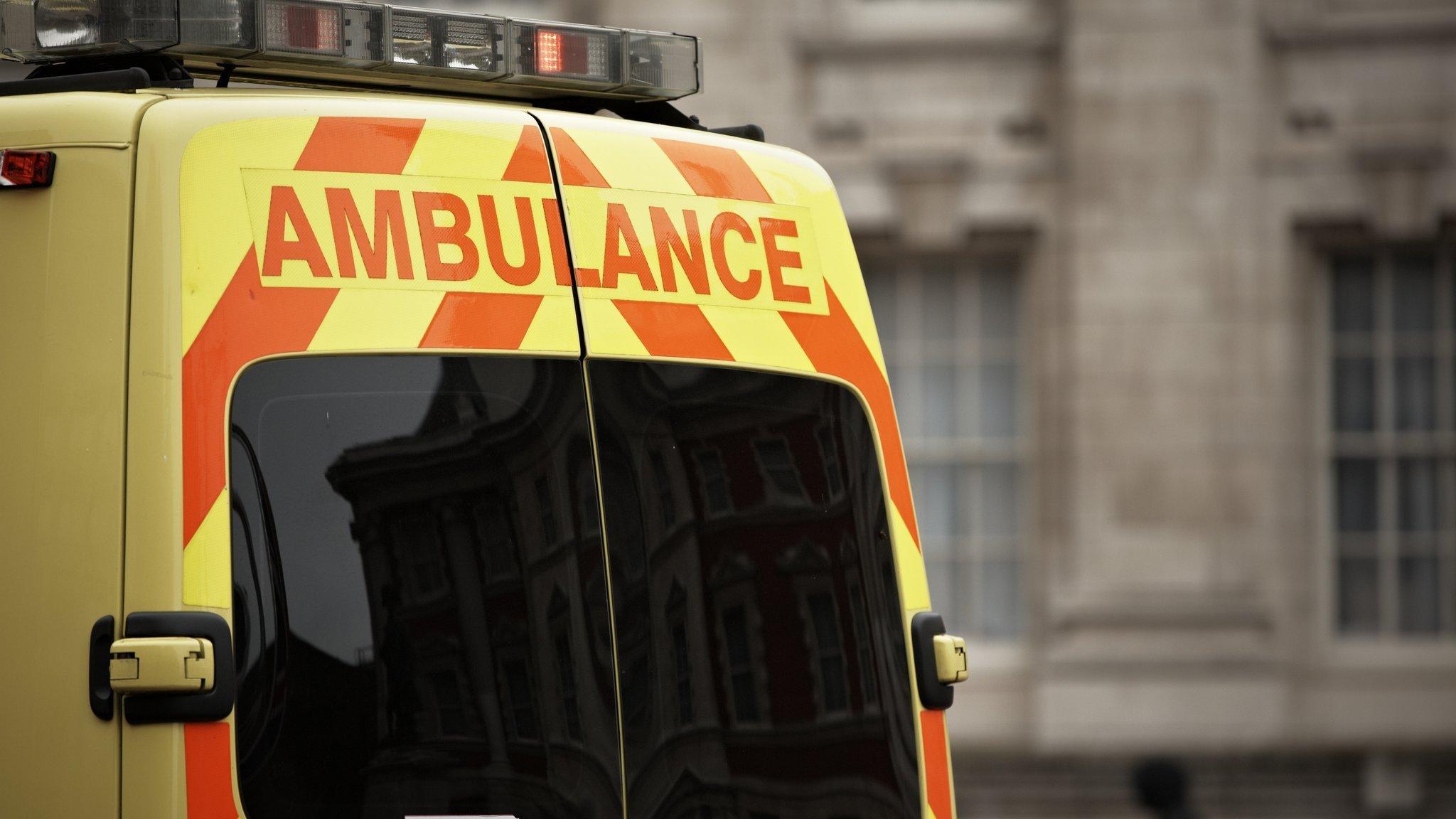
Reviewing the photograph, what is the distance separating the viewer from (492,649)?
9.11 ft

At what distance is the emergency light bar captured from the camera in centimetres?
302

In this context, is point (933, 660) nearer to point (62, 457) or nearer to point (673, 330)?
point (673, 330)

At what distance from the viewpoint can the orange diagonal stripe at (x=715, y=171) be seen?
3246mm

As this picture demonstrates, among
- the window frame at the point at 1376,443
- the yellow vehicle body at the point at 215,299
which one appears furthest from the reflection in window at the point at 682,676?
the window frame at the point at 1376,443

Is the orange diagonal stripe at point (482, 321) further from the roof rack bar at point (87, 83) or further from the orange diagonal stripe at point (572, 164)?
the roof rack bar at point (87, 83)

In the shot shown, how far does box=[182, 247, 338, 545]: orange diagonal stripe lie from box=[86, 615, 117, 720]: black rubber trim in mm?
164

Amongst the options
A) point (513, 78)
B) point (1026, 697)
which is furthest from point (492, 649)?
point (1026, 697)

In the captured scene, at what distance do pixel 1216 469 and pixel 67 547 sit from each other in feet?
31.7

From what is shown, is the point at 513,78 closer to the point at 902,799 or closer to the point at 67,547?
the point at 67,547

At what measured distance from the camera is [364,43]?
3.22 m

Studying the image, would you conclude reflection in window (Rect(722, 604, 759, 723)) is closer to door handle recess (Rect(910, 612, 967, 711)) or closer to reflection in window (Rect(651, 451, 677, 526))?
reflection in window (Rect(651, 451, 677, 526))

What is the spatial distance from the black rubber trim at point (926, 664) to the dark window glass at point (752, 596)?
0.03 metres

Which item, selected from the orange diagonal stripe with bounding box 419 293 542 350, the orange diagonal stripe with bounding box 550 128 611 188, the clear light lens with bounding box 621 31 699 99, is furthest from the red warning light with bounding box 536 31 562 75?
the orange diagonal stripe with bounding box 419 293 542 350

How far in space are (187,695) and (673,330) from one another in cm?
103
